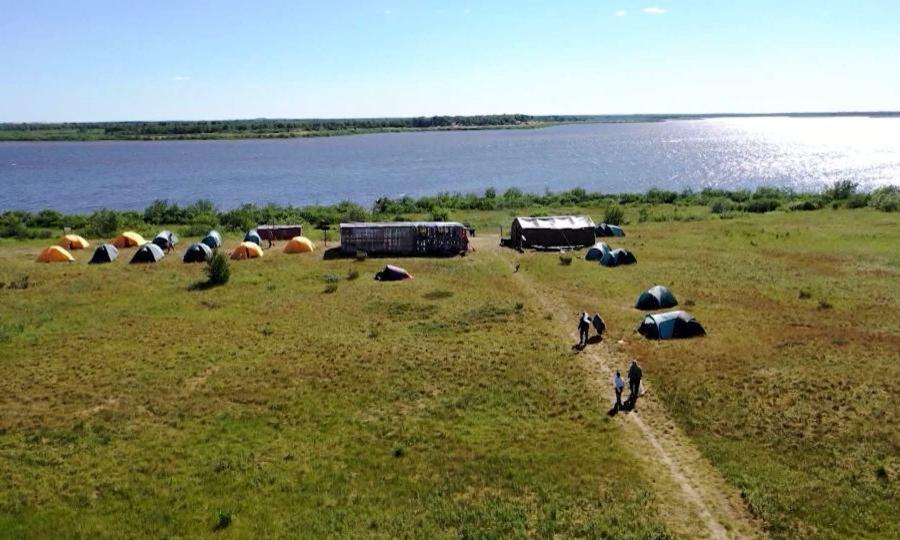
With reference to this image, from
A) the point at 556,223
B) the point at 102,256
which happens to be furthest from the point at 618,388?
the point at 102,256

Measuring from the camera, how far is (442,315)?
3506 centimetres

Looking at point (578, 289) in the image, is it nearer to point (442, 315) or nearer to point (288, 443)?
point (442, 315)

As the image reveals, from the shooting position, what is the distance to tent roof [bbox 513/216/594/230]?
53812 millimetres

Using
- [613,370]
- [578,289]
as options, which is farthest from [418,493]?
[578,289]

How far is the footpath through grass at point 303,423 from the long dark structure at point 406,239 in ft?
47.1

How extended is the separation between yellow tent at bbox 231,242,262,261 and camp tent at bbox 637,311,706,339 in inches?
1237

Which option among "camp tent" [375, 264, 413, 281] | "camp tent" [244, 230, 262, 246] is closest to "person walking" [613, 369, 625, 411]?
"camp tent" [375, 264, 413, 281]

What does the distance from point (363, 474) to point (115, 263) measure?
123 ft

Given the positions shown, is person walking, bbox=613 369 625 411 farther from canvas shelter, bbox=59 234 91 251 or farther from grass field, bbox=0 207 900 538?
canvas shelter, bbox=59 234 91 251

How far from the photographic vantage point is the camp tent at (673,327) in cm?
3038

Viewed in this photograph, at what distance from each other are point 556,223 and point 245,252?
24669mm

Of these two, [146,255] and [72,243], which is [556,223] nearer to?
[146,255]

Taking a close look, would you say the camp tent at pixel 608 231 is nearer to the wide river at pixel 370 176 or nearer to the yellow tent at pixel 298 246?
the yellow tent at pixel 298 246

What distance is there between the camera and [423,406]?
2391 cm
